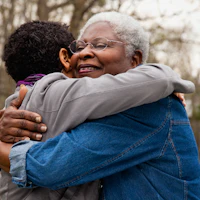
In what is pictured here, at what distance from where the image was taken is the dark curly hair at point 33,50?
211cm

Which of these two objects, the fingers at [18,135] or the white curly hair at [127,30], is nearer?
the fingers at [18,135]

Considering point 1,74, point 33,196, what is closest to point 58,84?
point 33,196

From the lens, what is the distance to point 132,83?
165 centimetres

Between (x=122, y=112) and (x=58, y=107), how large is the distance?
355 millimetres

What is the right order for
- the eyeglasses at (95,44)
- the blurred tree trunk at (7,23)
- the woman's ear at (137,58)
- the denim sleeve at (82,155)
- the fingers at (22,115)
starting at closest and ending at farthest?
the denim sleeve at (82,155)
the fingers at (22,115)
the eyeglasses at (95,44)
the woman's ear at (137,58)
the blurred tree trunk at (7,23)

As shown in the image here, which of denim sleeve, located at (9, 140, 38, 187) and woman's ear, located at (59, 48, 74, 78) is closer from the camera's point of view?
denim sleeve, located at (9, 140, 38, 187)

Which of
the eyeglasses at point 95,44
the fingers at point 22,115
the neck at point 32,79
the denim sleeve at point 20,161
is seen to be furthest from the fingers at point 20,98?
the eyeglasses at point 95,44

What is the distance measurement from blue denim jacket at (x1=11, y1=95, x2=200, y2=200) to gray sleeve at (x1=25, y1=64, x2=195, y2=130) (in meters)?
0.07

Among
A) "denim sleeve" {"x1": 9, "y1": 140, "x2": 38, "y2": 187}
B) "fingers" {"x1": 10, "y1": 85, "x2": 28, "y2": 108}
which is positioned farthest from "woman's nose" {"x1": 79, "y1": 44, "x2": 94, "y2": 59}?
"denim sleeve" {"x1": 9, "y1": 140, "x2": 38, "y2": 187}

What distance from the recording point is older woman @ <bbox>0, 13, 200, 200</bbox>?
→ 5.35ft

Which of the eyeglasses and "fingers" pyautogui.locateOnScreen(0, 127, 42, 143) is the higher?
the eyeglasses

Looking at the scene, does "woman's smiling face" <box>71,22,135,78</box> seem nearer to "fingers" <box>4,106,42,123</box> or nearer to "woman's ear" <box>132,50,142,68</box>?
"woman's ear" <box>132,50,142,68</box>

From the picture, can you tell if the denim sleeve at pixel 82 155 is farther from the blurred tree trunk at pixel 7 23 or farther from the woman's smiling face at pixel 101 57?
the blurred tree trunk at pixel 7 23

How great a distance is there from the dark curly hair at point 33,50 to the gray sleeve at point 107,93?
0.45 m
